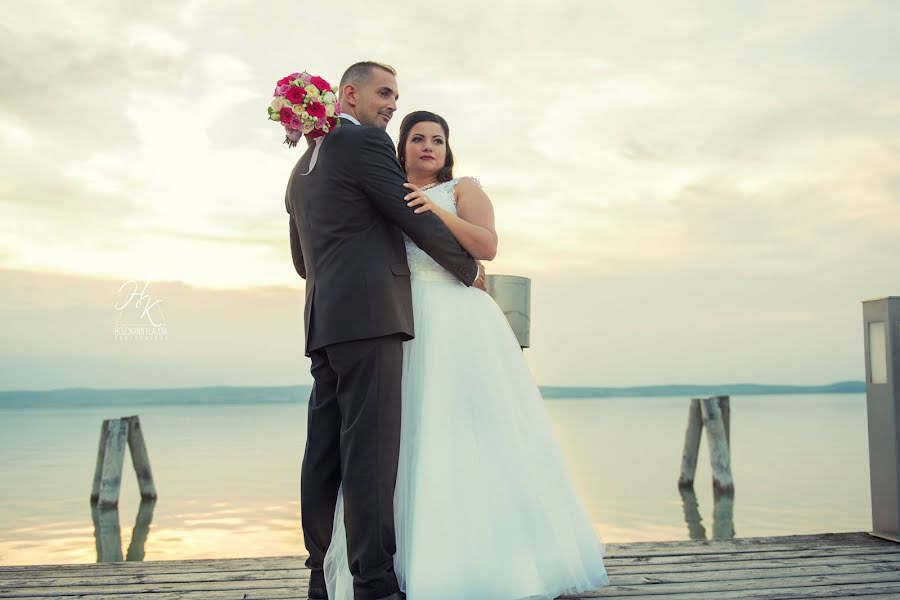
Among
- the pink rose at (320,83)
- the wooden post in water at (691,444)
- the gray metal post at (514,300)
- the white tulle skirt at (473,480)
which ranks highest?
the pink rose at (320,83)

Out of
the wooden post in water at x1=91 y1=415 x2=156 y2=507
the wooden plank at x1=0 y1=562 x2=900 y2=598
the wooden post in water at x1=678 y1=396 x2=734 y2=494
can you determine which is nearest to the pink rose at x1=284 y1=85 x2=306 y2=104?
the wooden plank at x1=0 y1=562 x2=900 y2=598

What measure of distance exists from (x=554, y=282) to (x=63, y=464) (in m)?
10.2

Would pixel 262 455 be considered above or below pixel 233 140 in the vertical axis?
below

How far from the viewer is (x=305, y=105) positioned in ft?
8.93

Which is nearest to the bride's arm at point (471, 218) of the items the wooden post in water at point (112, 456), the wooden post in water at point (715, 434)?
the wooden post in water at point (112, 456)

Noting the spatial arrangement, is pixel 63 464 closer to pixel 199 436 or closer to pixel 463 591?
pixel 199 436

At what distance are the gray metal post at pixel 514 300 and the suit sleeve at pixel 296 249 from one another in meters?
1.16

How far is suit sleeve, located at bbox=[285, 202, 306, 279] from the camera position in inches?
125

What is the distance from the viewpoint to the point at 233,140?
32.2 feet

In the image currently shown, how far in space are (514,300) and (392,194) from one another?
5.09 ft

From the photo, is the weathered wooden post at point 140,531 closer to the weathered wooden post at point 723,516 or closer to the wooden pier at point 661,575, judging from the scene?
the wooden pier at point 661,575

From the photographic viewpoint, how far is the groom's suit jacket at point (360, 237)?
2.72m

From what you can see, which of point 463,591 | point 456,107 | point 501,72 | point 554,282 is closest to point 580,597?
point 463,591

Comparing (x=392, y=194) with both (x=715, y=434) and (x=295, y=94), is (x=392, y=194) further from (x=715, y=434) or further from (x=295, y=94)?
(x=715, y=434)
